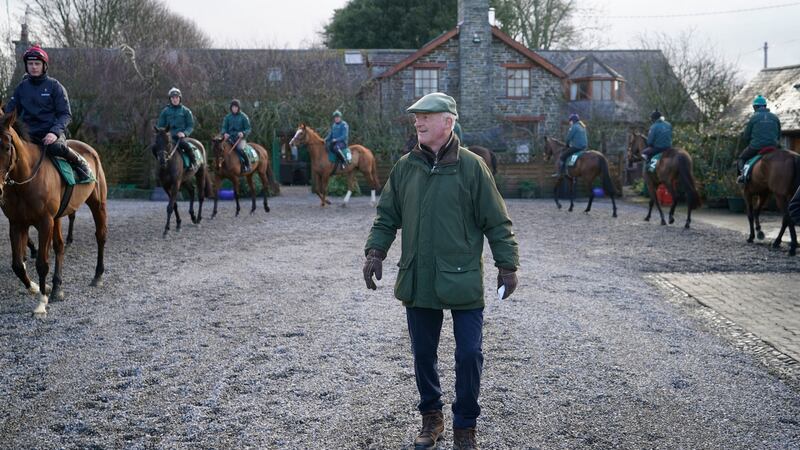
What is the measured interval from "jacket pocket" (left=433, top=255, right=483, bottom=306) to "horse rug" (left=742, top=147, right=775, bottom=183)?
11.2m

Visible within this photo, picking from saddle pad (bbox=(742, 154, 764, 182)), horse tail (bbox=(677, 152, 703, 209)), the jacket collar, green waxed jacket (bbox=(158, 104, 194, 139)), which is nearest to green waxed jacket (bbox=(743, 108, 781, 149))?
saddle pad (bbox=(742, 154, 764, 182))

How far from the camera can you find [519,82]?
121ft

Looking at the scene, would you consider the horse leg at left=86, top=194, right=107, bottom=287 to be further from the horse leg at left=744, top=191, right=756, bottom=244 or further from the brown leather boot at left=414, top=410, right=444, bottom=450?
the horse leg at left=744, top=191, right=756, bottom=244

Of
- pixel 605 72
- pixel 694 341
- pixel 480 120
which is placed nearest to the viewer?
pixel 694 341

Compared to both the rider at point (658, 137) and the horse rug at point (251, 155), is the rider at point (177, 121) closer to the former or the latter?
the horse rug at point (251, 155)

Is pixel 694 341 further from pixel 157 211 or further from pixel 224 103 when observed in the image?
pixel 224 103

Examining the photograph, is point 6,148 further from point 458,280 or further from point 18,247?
point 458,280

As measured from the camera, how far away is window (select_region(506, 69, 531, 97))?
36.6 meters

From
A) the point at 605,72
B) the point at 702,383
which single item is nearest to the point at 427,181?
the point at 702,383

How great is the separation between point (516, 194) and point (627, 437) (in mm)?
23862

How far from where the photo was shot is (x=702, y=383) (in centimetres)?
557

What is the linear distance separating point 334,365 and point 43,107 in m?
4.92

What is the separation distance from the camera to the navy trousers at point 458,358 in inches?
172

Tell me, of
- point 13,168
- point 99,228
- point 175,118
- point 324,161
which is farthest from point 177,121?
point 13,168
